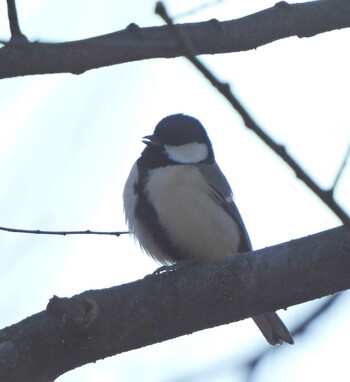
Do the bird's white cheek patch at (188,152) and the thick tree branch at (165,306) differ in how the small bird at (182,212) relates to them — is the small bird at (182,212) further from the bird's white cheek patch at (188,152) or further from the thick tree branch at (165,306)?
the thick tree branch at (165,306)

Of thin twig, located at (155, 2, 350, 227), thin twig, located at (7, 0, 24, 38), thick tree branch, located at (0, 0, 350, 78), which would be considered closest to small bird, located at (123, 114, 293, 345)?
thick tree branch, located at (0, 0, 350, 78)

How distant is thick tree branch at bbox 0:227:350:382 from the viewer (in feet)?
9.86

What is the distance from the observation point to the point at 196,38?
334 cm

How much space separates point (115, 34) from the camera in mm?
3240

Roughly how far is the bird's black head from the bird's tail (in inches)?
39.8

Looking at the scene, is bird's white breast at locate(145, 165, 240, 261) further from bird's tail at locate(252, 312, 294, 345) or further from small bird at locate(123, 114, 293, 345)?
bird's tail at locate(252, 312, 294, 345)

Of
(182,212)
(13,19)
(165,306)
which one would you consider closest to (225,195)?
(182,212)

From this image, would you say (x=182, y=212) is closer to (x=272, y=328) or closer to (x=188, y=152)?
(x=188, y=152)

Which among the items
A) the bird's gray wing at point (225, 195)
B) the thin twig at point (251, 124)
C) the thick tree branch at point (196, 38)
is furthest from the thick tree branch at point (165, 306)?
the bird's gray wing at point (225, 195)

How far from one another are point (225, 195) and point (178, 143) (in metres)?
0.45

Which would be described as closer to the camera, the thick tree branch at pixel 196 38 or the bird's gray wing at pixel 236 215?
the thick tree branch at pixel 196 38

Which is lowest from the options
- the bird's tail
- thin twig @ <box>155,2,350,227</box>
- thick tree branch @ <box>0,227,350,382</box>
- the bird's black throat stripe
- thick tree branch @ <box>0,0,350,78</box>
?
thin twig @ <box>155,2,350,227</box>

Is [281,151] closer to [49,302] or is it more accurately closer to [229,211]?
Answer: [49,302]

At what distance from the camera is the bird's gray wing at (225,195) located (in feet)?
15.7
